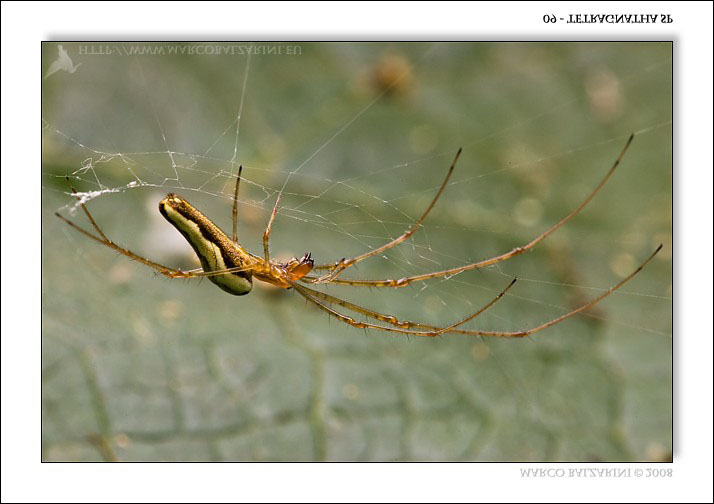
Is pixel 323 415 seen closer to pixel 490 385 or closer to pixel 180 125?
pixel 490 385

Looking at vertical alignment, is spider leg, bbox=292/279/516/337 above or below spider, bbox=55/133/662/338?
below

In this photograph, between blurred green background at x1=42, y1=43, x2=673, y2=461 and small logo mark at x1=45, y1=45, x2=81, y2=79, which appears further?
small logo mark at x1=45, y1=45, x2=81, y2=79

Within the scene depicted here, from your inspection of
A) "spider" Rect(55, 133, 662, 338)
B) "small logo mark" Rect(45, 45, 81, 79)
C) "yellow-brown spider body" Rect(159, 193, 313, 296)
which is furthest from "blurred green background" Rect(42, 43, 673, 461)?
"yellow-brown spider body" Rect(159, 193, 313, 296)

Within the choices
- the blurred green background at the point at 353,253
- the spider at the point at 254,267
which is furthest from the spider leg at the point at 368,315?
the blurred green background at the point at 353,253

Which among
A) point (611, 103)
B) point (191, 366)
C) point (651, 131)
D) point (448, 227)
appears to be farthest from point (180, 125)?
point (651, 131)

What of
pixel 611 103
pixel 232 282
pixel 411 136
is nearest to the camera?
pixel 232 282

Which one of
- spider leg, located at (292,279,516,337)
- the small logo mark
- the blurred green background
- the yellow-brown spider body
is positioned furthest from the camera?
the small logo mark

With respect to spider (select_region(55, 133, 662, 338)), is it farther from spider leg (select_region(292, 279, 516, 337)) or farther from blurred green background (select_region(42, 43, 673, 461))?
blurred green background (select_region(42, 43, 673, 461))

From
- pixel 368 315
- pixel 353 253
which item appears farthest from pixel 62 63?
pixel 368 315
